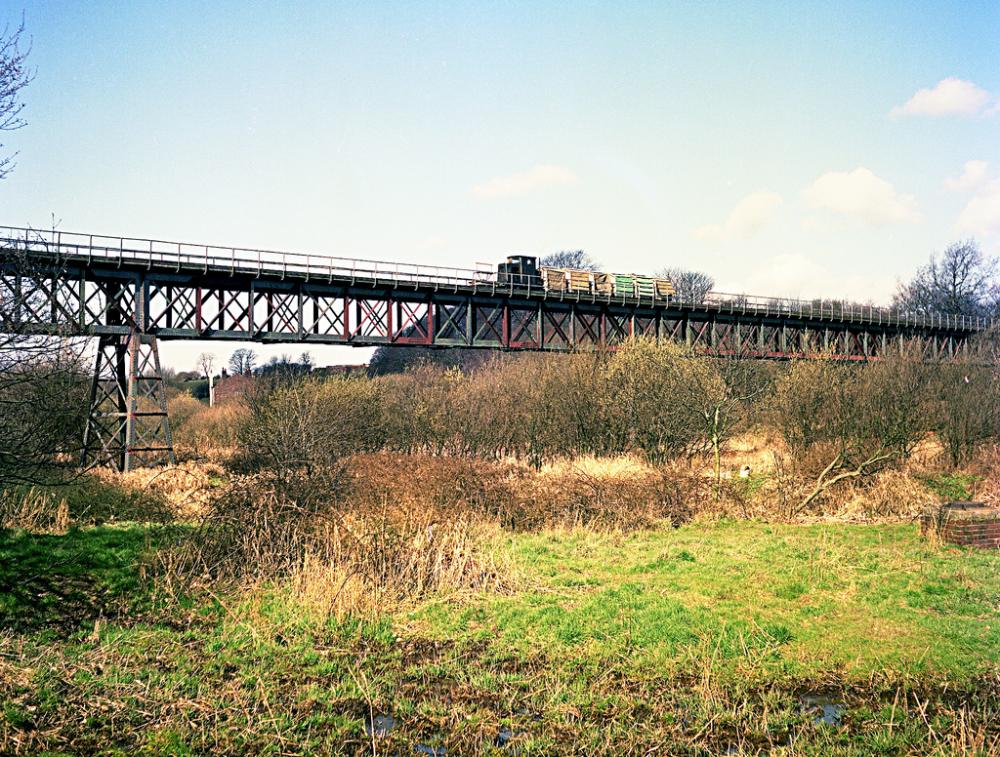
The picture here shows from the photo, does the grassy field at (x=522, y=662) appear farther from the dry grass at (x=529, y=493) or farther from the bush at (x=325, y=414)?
the bush at (x=325, y=414)

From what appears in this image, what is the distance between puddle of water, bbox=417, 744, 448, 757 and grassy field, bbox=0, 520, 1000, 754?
0.02 m

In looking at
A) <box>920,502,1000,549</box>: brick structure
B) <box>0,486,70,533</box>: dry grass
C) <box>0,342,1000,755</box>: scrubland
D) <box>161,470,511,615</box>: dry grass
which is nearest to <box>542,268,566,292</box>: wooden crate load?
<box>0,342,1000,755</box>: scrubland

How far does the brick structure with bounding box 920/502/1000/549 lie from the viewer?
16547 millimetres

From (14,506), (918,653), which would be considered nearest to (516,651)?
(918,653)

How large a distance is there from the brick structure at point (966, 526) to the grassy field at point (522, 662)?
4.89ft

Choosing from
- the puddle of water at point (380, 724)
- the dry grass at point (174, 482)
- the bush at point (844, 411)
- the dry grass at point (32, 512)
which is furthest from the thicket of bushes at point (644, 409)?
the puddle of water at point (380, 724)

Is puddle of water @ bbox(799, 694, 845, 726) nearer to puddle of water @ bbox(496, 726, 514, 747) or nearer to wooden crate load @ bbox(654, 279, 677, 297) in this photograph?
puddle of water @ bbox(496, 726, 514, 747)

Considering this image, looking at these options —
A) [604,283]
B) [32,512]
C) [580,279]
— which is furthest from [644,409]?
[32,512]

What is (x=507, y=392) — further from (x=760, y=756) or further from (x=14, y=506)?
(x=760, y=756)

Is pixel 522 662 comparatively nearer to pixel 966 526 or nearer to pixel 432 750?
pixel 432 750

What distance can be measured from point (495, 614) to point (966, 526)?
9889 millimetres

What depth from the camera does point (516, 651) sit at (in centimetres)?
1080

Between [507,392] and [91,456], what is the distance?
1531 centimetres

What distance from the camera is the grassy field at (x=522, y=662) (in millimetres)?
8250
